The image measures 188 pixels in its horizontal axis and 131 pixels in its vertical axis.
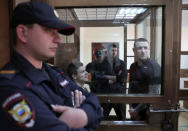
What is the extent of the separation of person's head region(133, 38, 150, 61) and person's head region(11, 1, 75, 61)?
79 centimetres

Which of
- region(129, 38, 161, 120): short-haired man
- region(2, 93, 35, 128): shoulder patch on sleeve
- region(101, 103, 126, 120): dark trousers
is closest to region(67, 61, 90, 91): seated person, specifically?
region(101, 103, 126, 120): dark trousers

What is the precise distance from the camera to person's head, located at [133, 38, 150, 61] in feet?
4.45

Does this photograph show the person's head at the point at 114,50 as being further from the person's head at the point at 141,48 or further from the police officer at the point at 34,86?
the police officer at the point at 34,86

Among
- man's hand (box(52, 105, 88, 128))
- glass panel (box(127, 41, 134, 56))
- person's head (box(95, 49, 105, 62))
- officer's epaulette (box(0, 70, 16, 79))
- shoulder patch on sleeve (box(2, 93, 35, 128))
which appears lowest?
man's hand (box(52, 105, 88, 128))

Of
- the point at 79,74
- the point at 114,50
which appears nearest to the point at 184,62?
the point at 114,50

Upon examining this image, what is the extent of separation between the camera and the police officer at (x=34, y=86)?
1.98 ft

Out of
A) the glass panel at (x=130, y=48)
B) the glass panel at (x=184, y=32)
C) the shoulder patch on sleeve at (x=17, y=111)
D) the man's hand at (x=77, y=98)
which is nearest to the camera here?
the shoulder patch on sleeve at (x=17, y=111)

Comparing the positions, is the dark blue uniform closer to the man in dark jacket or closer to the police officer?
the police officer

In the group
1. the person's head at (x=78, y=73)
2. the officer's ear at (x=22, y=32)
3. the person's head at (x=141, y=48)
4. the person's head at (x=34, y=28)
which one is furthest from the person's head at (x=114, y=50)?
the officer's ear at (x=22, y=32)

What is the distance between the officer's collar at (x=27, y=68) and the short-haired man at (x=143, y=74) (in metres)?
0.86

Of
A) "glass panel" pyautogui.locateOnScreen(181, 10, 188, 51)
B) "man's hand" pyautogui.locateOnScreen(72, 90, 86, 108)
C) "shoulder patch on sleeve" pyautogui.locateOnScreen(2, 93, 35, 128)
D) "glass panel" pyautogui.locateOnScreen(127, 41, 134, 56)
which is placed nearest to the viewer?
"shoulder patch on sleeve" pyautogui.locateOnScreen(2, 93, 35, 128)

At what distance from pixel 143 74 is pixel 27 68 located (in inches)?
38.5

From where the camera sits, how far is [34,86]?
2.21 ft

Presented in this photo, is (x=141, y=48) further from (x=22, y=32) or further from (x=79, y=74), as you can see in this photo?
(x=22, y=32)
